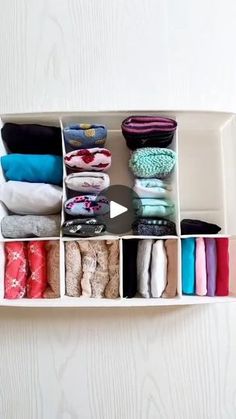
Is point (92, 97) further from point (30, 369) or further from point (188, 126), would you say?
point (30, 369)

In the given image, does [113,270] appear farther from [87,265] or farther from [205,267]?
[205,267]

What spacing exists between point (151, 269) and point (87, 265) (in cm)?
17

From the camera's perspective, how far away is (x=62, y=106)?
1102 mm

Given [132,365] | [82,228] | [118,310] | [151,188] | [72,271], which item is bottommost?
[132,365]

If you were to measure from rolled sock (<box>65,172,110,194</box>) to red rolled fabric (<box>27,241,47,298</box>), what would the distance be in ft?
0.61

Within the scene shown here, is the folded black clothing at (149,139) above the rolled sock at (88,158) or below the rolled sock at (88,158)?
above

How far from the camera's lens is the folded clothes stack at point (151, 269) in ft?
3.05

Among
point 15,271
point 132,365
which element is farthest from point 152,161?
point 132,365

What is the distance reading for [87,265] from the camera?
3.10 feet

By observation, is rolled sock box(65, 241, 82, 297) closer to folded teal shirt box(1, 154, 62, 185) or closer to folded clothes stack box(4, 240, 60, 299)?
folded clothes stack box(4, 240, 60, 299)

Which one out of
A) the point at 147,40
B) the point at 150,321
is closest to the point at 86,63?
the point at 147,40

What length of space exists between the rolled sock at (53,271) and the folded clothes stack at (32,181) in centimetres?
4
